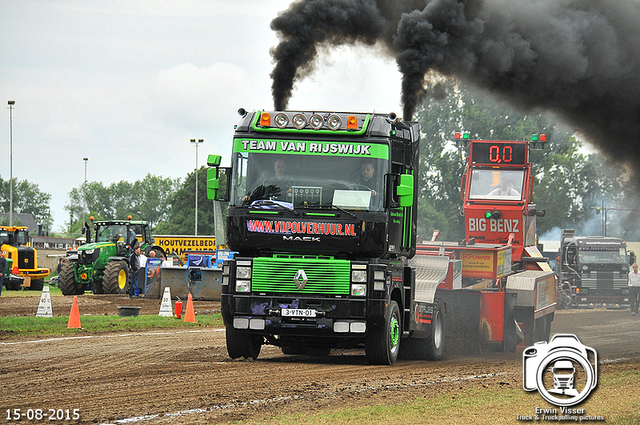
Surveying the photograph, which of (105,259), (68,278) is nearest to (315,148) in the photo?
(105,259)

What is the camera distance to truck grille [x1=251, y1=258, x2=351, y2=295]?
37.2ft

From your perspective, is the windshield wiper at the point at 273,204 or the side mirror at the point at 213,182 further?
the side mirror at the point at 213,182

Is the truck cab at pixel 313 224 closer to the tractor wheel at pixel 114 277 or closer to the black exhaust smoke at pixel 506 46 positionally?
the black exhaust smoke at pixel 506 46

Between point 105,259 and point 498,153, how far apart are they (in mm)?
16613

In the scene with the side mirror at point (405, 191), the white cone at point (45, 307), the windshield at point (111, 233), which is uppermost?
the side mirror at point (405, 191)

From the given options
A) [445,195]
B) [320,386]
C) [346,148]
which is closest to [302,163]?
[346,148]

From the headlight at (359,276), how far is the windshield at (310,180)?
2.85ft

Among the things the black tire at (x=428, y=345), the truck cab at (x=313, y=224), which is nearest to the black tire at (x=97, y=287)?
the black tire at (x=428, y=345)

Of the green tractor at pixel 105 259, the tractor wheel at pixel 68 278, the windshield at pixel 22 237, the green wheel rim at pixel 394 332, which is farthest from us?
the windshield at pixel 22 237

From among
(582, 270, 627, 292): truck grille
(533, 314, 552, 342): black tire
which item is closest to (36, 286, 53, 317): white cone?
(533, 314, 552, 342): black tire

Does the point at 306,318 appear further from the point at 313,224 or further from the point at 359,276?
the point at 313,224

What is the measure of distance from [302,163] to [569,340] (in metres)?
4.28

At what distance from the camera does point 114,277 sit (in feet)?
98.3

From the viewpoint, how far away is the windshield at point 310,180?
11.4m
